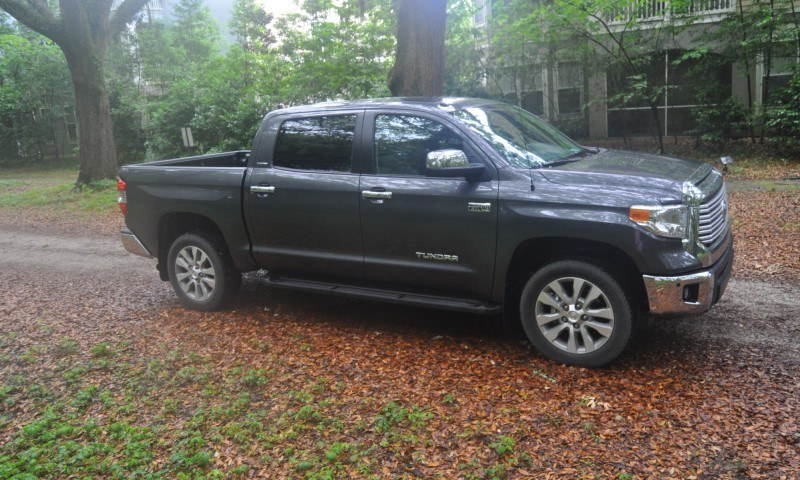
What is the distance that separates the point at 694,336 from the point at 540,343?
1.35 metres

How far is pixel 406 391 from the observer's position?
4.48m

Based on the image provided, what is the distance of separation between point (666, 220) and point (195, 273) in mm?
4363

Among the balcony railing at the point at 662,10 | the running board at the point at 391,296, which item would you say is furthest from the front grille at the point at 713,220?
the balcony railing at the point at 662,10

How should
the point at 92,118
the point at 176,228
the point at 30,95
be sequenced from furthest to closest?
the point at 30,95, the point at 92,118, the point at 176,228

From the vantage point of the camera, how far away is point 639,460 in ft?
11.5

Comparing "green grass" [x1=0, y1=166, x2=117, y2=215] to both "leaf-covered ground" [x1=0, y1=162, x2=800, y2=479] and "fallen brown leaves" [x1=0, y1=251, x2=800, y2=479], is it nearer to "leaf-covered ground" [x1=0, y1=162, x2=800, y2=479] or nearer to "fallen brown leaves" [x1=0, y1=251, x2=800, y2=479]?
"leaf-covered ground" [x1=0, y1=162, x2=800, y2=479]

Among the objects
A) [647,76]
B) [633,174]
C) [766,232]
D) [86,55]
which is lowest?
[766,232]

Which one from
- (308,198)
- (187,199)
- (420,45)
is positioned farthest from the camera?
(420,45)

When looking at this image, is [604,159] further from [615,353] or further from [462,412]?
[462,412]

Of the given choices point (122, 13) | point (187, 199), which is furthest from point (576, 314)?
point (122, 13)

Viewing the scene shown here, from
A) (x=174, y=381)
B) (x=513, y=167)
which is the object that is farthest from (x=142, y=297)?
(x=513, y=167)

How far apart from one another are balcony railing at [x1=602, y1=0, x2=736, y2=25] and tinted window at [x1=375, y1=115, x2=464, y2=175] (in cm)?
1214

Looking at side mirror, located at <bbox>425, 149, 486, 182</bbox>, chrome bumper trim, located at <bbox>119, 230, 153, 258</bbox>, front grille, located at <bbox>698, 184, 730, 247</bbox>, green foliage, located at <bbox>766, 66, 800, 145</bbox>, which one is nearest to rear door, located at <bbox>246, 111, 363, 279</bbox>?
side mirror, located at <bbox>425, 149, 486, 182</bbox>

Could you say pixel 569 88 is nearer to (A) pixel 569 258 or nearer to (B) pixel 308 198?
(B) pixel 308 198
